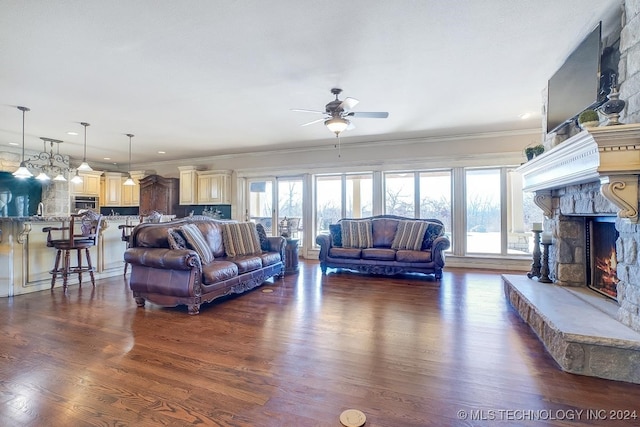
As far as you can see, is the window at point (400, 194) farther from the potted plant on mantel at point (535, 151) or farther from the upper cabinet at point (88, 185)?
the upper cabinet at point (88, 185)

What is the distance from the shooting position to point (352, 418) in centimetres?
155

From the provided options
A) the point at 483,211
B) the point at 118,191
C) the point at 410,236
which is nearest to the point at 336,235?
the point at 410,236

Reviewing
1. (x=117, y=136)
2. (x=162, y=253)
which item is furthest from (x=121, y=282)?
(x=117, y=136)

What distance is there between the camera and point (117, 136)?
19.1 ft

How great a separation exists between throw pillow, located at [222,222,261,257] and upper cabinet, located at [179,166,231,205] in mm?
3348

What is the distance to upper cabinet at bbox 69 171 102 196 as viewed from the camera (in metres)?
7.89

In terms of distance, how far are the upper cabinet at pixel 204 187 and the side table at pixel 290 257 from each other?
10.8 feet

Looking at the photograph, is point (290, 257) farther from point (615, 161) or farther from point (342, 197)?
point (615, 161)

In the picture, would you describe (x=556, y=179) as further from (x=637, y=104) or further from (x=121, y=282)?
(x=121, y=282)

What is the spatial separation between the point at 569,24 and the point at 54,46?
14.4 feet

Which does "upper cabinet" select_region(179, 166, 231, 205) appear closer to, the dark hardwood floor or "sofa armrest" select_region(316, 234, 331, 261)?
"sofa armrest" select_region(316, 234, 331, 261)

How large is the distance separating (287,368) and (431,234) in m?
3.82

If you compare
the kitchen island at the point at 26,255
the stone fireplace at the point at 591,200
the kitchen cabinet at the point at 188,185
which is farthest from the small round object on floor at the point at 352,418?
the kitchen cabinet at the point at 188,185

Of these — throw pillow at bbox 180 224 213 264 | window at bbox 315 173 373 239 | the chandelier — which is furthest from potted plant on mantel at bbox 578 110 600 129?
the chandelier
